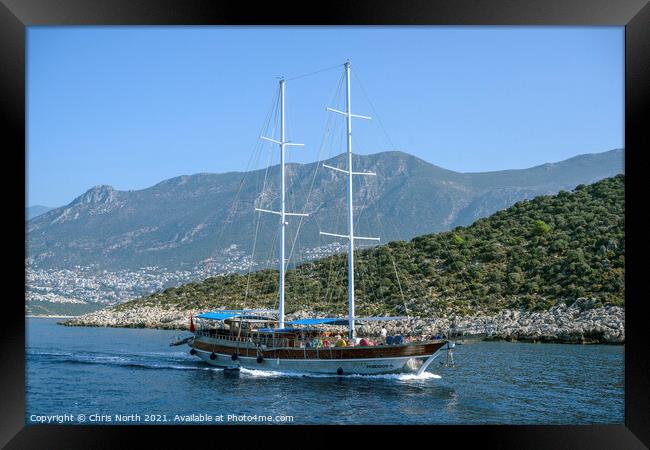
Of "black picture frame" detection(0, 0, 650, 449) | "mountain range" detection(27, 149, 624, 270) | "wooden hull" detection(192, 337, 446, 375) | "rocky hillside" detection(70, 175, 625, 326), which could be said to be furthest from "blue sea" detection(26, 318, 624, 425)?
"mountain range" detection(27, 149, 624, 270)

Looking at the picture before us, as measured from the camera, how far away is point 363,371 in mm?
21562

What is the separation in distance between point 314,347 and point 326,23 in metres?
12.6

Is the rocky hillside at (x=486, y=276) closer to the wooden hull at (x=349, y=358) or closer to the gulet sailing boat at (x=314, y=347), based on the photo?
the gulet sailing boat at (x=314, y=347)

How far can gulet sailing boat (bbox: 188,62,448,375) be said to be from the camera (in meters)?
21.3

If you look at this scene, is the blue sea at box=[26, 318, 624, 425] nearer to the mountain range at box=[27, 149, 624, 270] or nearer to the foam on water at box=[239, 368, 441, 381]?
the foam on water at box=[239, 368, 441, 381]

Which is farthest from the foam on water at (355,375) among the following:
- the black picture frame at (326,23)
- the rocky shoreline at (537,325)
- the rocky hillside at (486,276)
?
the black picture frame at (326,23)

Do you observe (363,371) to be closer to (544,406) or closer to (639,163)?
(544,406)

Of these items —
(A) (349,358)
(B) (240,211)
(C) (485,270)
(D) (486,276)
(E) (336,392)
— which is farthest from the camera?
(B) (240,211)

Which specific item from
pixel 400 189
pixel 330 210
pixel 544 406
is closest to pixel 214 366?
pixel 544 406

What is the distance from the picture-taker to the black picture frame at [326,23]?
11094 mm

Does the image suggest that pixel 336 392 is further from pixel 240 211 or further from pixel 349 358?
pixel 240 211

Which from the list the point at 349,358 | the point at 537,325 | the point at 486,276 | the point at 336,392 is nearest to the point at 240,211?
the point at 486,276

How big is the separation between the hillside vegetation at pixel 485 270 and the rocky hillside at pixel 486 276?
62 millimetres

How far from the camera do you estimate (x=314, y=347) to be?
22156 millimetres
